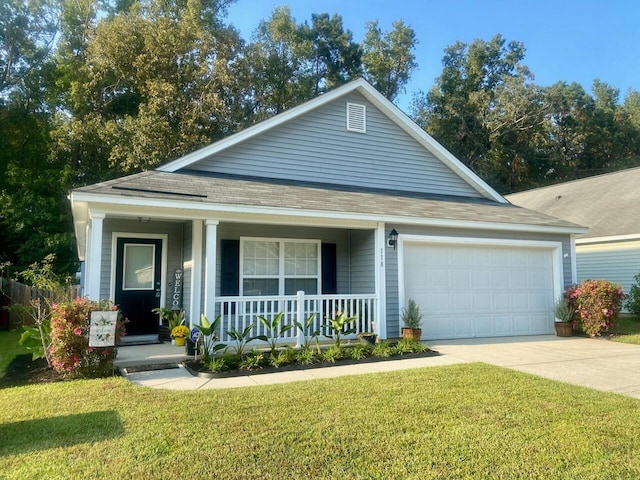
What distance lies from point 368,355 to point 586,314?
222 inches

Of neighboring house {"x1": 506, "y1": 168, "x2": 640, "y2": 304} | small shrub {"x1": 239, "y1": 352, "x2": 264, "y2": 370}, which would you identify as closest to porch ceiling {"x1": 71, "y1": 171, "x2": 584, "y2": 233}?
small shrub {"x1": 239, "y1": 352, "x2": 264, "y2": 370}

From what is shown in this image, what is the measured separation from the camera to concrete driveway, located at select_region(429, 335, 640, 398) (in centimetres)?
596

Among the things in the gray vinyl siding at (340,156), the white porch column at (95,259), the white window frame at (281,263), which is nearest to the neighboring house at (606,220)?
the gray vinyl siding at (340,156)

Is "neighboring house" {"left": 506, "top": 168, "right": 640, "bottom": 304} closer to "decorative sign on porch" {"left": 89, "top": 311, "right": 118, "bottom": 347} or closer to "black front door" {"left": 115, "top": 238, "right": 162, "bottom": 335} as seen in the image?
"black front door" {"left": 115, "top": 238, "right": 162, "bottom": 335}

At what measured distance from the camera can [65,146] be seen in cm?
2050

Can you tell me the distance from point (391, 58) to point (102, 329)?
1071 inches

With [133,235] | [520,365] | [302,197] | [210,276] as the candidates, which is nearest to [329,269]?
[302,197]

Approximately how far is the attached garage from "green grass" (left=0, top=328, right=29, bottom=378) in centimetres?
710

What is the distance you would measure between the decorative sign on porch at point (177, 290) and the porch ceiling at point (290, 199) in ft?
6.72

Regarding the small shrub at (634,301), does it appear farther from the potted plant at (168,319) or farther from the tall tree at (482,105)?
the tall tree at (482,105)

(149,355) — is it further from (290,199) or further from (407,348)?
(407,348)

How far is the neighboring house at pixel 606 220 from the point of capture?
14.5 m

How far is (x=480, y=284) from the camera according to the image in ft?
33.1

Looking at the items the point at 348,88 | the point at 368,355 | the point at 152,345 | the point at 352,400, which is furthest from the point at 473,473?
the point at 348,88
